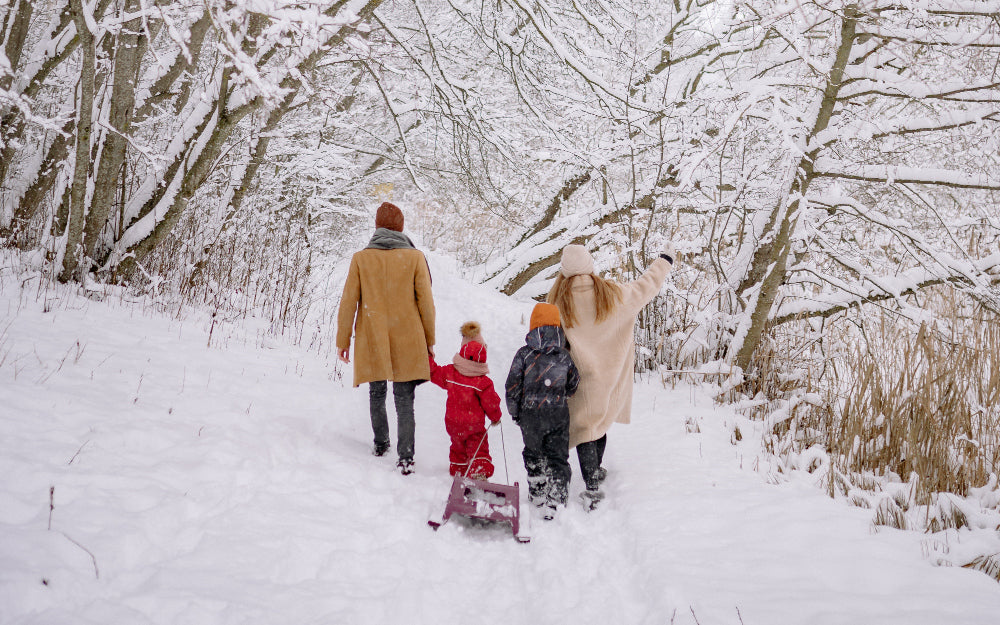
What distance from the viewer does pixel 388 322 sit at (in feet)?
10.7

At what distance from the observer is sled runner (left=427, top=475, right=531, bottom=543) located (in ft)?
8.39

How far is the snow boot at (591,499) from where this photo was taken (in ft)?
9.37

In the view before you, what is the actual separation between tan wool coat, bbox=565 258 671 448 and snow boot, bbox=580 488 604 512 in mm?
289

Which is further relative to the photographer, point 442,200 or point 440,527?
point 442,200

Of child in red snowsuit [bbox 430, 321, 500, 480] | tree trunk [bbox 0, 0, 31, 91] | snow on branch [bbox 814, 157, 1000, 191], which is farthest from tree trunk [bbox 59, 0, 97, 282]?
snow on branch [bbox 814, 157, 1000, 191]

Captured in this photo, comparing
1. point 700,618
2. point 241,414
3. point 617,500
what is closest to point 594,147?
point 617,500

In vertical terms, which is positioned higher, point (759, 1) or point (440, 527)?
point (759, 1)

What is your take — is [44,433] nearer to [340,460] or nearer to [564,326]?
[340,460]

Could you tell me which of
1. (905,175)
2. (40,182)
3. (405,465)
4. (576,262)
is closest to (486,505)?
(405,465)

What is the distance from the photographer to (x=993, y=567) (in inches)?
74.7

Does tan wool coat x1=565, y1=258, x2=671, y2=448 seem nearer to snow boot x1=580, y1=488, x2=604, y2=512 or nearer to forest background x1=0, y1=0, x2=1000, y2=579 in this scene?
snow boot x1=580, y1=488, x2=604, y2=512

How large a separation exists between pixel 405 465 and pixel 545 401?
3.26 ft

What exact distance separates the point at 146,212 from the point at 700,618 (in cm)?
563

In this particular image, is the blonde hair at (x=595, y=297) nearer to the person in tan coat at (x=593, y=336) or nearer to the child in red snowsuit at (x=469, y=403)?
the person in tan coat at (x=593, y=336)
